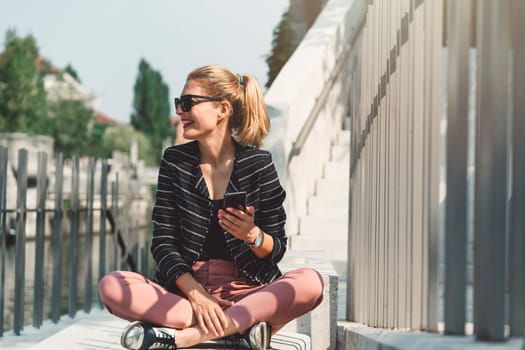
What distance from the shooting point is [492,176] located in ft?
6.98

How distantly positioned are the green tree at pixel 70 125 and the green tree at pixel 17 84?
28.3ft

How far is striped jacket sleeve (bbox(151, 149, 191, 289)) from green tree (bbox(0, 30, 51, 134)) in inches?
1967

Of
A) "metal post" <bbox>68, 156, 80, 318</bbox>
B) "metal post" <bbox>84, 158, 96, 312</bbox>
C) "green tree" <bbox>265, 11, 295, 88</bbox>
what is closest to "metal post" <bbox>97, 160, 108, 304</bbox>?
"metal post" <bbox>84, 158, 96, 312</bbox>

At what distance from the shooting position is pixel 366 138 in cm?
444

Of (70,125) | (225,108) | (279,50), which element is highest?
(279,50)

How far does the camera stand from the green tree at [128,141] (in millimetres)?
82250

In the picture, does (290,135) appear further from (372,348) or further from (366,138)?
(372,348)

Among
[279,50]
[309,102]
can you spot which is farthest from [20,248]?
[279,50]

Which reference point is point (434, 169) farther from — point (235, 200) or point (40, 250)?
point (40, 250)

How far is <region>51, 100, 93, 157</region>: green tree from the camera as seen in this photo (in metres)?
62.5

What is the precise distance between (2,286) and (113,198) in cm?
208

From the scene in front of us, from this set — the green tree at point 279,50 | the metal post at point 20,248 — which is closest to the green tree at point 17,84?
the green tree at point 279,50

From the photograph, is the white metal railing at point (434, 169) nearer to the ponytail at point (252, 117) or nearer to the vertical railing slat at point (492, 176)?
the vertical railing slat at point (492, 176)

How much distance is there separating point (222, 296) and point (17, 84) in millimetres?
50834
